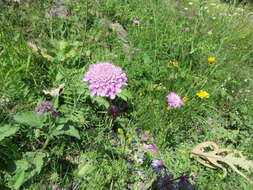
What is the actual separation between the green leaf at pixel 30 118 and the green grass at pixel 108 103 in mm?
32

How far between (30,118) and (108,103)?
1.52 feet

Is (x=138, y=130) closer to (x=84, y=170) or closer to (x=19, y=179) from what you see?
(x=84, y=170)

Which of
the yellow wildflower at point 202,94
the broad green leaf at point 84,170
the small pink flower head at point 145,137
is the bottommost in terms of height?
the small pink flower head at point 145,137

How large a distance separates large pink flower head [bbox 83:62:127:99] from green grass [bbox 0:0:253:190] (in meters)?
0.14

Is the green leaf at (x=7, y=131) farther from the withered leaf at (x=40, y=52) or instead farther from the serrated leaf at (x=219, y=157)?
the serrated leaf at (x=219, y=157)

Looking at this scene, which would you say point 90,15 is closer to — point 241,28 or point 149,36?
point 149,36

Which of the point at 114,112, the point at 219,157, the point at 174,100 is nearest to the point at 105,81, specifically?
the point at 114,112

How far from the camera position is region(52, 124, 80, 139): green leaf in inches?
38.1

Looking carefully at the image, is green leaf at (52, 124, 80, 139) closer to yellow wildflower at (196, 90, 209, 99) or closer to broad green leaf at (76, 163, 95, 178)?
broad green leaf at (76, 163, 95, 178)

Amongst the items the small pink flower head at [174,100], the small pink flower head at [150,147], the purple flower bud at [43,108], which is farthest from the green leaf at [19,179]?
the small pink flower head at [174,100]

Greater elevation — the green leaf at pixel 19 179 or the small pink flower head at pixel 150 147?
the green leaf at pixel 19 179

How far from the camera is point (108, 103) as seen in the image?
1255 mm

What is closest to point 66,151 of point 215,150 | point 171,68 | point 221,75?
point 215,150

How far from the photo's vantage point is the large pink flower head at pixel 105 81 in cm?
106
